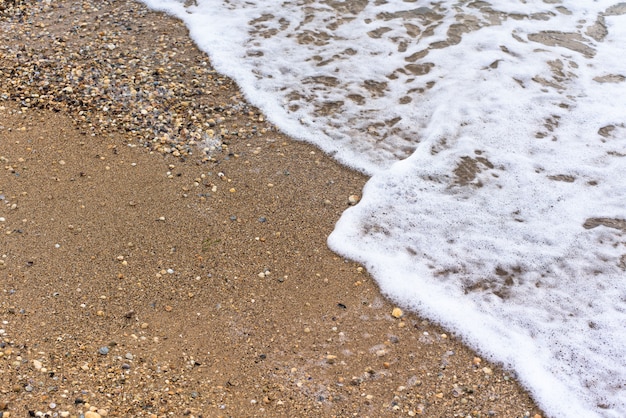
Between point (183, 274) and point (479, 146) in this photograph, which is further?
point (479, 146)

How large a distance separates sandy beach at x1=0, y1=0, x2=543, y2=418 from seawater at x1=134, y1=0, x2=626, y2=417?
0.27 metres

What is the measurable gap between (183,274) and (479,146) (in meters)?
2.73

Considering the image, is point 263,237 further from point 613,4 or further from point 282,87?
point 613,4

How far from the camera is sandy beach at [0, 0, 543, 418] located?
9.71 ft

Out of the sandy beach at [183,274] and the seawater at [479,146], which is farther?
the seawater at [479,146]

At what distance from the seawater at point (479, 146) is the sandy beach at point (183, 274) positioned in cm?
27

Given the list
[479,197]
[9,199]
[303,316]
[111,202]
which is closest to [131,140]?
[111,202]

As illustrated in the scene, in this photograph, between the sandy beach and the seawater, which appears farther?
the seawater

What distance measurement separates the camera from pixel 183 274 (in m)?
3.60

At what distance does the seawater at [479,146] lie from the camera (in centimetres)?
344

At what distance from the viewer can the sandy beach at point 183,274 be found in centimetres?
296

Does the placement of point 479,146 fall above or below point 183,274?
below

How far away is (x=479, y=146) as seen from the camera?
4777mm

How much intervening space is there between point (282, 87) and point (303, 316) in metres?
2.79
